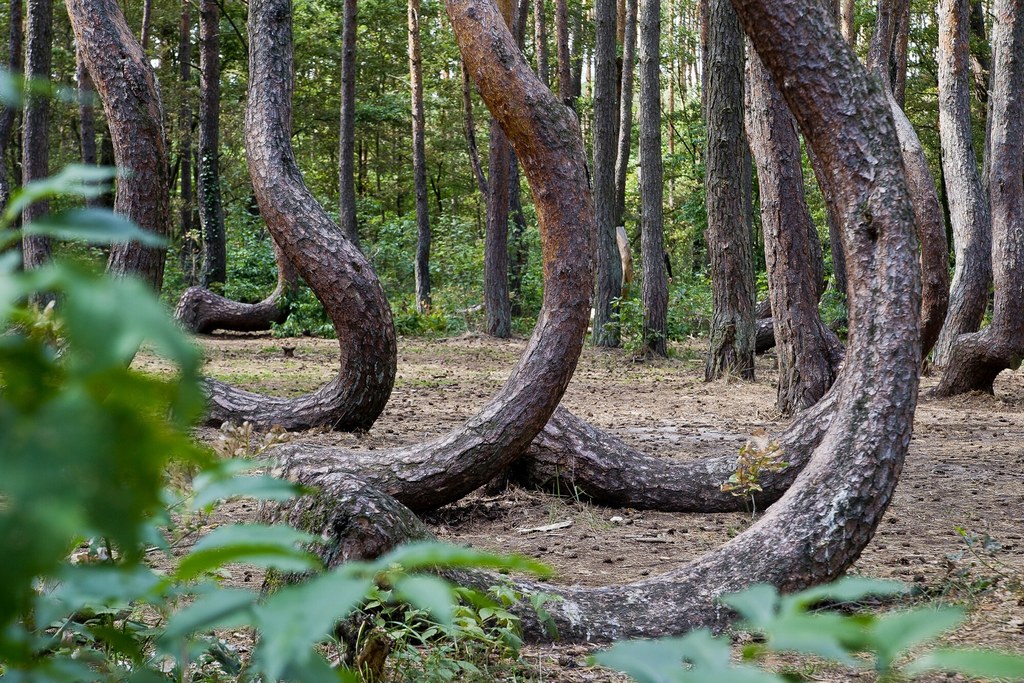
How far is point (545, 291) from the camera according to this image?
502 cm

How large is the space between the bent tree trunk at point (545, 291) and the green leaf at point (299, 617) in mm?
4051

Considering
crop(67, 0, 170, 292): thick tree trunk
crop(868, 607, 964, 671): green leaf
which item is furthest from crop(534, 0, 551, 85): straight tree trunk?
crop(868, 607, 964, 671): green leaf

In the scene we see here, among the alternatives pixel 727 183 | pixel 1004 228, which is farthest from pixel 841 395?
pixel 1004 228

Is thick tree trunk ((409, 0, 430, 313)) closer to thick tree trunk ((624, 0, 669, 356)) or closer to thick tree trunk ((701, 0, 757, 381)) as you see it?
thick tree trunk ((624, 0, 669, 356))

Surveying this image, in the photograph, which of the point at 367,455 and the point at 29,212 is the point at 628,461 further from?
the point at 29,212

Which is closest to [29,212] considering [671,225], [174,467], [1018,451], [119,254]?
[119,254]

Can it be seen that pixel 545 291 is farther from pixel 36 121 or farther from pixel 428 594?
pixel 36 121

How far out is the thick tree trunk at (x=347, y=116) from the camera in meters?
17.0

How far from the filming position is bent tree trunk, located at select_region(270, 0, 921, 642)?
327 centimetres

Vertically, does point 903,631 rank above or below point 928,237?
below

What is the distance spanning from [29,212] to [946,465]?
10.2 metres

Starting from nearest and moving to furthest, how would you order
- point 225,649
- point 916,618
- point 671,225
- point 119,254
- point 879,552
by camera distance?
point 916,618
point 225,649
point 879,552
point 119,254
point 671,225

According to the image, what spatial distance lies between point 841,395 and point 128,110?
4766mm

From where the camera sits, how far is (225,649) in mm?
1944
